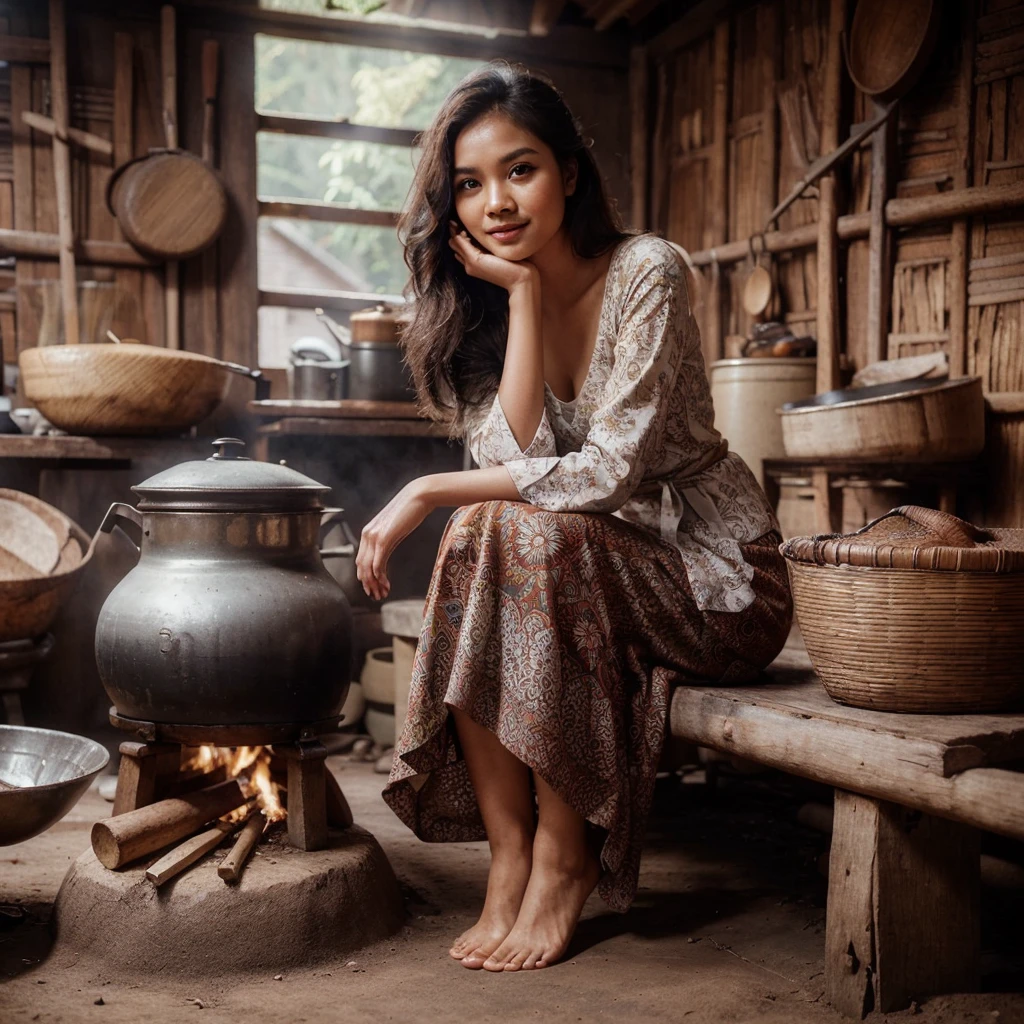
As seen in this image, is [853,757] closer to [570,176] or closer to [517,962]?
[517,962]

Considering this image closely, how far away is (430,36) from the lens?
18.4 ft

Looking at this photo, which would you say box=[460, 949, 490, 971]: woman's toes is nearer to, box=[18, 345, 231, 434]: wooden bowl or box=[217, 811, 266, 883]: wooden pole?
box=[217, 811, 266, 883]: wooden pole

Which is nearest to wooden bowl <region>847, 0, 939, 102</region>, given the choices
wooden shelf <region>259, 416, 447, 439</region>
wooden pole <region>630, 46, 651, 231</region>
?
wooden pole <region>630, 46, 651, 231</region>

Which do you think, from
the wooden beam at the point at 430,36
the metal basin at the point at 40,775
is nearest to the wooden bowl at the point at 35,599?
the metal basin at the point at 40,775

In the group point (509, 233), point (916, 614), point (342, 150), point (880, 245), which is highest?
point (342, 150)

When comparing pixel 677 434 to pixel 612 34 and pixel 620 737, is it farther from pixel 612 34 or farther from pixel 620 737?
pixel 612 34

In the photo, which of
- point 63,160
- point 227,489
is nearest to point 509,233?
point 227,489

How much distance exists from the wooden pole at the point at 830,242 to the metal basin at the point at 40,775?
329 cm

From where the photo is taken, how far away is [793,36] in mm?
5055

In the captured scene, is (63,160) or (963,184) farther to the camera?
(63,160)

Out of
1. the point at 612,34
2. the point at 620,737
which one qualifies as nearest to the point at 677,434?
the point at 620,737

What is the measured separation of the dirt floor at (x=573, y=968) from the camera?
211 cm

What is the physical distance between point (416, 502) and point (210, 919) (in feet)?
3.11

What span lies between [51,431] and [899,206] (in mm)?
3431
